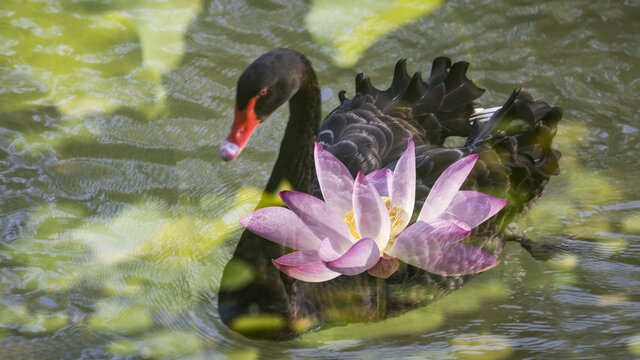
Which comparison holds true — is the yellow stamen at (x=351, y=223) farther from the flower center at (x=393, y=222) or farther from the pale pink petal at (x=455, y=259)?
the pale pink petal at (x=455, y=259)

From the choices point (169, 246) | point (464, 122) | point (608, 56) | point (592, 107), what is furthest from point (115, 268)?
point (608, 56)

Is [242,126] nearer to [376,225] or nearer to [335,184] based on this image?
[335,184]

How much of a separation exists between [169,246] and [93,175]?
0.52 m

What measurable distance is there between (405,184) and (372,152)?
3.53 feet

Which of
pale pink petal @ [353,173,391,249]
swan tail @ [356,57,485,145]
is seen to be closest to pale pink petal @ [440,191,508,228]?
pale pink petal @ [353,173,391,249]

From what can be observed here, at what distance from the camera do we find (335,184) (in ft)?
4.81

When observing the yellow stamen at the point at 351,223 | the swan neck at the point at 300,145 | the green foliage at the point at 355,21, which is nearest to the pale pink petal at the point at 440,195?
the yellow stamen at the point at 351,223

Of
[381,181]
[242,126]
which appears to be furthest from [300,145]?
[381,181]

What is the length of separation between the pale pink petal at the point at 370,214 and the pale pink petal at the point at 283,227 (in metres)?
0.09

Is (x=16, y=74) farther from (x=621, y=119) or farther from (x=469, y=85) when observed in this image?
(x=621, y=119)

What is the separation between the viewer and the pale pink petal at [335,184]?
4.79 ft

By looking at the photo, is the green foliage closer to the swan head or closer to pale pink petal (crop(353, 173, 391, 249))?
the swan head

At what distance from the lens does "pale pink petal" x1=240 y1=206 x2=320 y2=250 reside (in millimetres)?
1393

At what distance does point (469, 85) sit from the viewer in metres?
2.76
